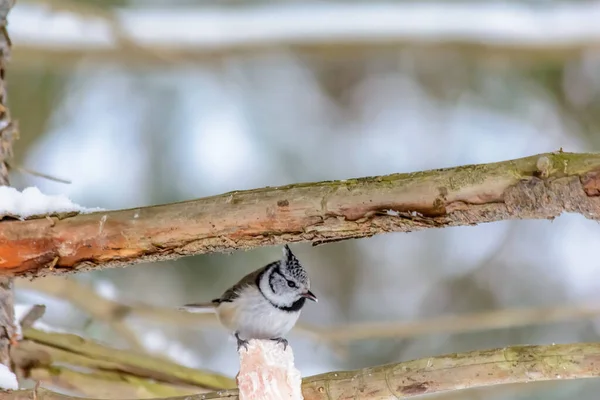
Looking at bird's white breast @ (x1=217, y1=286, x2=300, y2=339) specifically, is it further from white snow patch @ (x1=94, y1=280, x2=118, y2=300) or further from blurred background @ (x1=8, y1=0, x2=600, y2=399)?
blurred background @ (x1=8, y1=0, x2=600, y2=399)

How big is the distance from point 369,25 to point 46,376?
7.39 feet

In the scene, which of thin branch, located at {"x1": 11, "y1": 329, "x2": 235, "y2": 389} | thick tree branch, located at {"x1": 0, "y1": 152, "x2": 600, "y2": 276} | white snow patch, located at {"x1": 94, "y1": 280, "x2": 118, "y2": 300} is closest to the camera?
thick tree branch, located at {"x1": 0, "y1": 152, "x2": 600, "y2": 276}

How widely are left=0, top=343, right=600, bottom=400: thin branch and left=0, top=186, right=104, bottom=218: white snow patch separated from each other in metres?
0.36

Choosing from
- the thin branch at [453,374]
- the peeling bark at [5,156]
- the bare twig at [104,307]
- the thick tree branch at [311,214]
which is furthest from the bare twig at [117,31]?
the thin branch at [453,374]

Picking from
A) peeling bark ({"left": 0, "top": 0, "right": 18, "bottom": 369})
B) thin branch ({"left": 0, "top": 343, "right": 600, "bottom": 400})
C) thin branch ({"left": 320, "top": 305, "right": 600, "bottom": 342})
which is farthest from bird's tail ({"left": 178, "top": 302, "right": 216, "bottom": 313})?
thin branch ({"left": 0, "top": 343, "right": 600, "bottom": 400})

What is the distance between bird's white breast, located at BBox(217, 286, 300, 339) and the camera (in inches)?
84.7

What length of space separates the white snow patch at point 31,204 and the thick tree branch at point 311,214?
0.04 meters

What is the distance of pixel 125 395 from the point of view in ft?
6.28

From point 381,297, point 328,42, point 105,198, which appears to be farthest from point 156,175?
point 381,297

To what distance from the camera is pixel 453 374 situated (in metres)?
1.35

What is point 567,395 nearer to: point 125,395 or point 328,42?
point 328,42

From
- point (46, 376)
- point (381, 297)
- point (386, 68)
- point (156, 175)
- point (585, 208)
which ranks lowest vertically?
point (585, 208)

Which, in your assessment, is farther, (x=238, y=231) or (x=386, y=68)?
(x=386, y=68)

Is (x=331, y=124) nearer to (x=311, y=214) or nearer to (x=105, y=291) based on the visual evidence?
(x=105, y=291)
